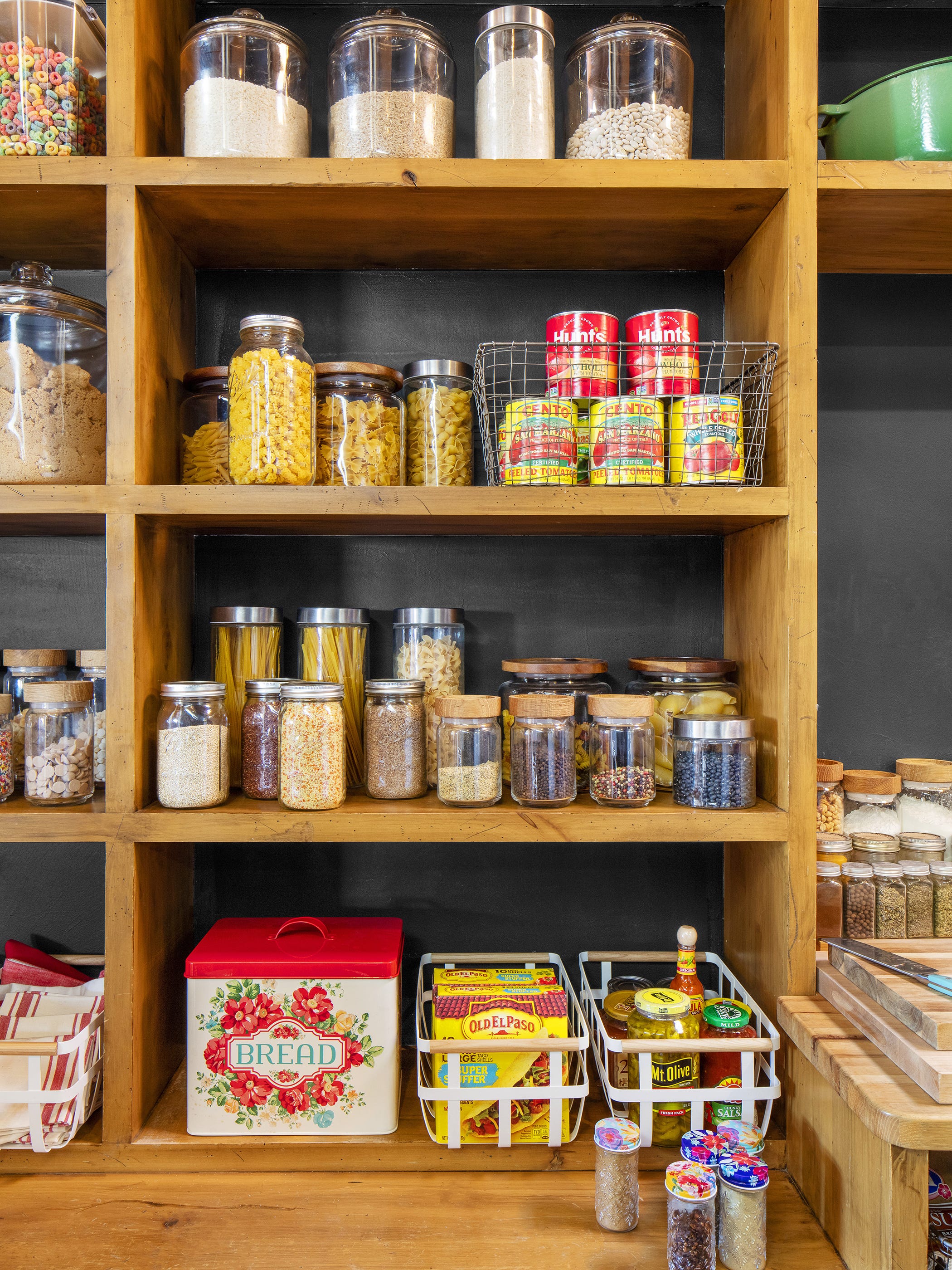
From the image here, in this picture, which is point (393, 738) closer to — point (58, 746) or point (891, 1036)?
point (58, 746)

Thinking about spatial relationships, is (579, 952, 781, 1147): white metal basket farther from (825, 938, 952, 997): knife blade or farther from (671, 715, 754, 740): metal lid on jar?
(671, 715, 754, 740): metal lid on jar

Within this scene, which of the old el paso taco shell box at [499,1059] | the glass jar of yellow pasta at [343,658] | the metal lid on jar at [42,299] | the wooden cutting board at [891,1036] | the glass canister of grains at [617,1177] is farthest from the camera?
the glass jar of yellow pasta at [343,658]

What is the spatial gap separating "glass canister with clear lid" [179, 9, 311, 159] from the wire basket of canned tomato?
0.46 meters

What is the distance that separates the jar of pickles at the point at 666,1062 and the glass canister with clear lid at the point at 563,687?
0.34 metres

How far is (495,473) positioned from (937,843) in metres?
0.93

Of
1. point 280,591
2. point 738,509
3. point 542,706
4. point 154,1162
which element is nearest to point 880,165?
point 738,509

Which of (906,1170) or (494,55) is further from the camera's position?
(494,55)

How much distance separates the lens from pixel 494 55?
1.25m

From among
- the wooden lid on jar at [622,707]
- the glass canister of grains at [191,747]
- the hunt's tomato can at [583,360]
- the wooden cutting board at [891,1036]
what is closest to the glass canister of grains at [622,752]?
the wooden lid on jar at [622,707]

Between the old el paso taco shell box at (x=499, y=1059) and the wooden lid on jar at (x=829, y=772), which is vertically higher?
the wooden lid on jar at (x=829, y=772)

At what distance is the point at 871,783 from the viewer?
1.38 meters

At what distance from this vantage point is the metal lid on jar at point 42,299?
4.07ft

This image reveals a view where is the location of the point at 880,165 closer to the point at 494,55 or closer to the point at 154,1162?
the point at 494,55

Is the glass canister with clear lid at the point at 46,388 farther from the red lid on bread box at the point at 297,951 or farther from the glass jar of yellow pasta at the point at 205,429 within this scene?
the red lid on bread box at the point at 297,951
